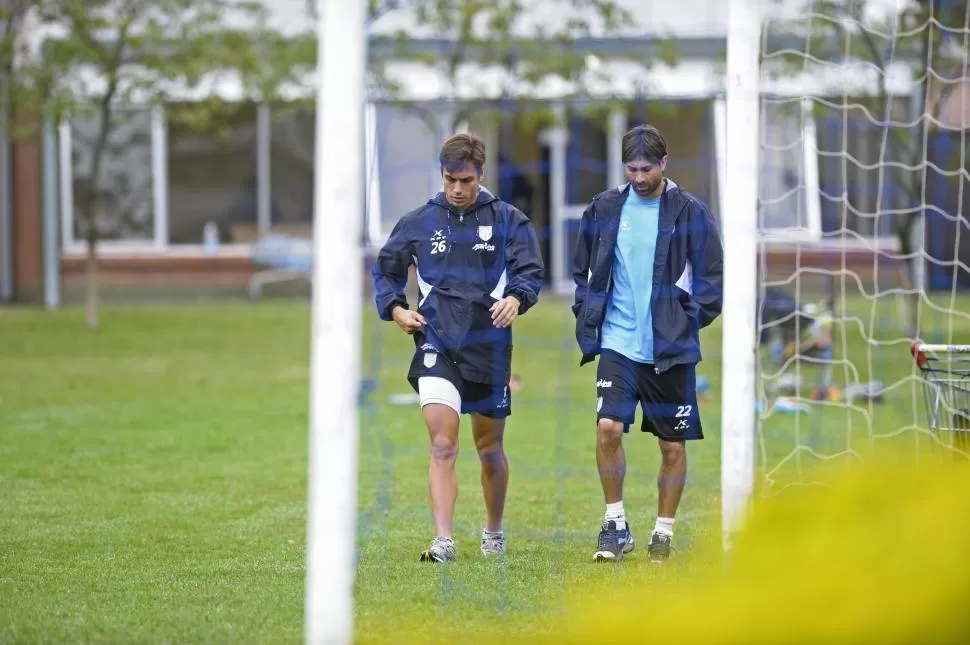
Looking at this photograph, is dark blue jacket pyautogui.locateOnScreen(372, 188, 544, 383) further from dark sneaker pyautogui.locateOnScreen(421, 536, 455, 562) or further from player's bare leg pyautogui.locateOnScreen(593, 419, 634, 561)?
dark sneaker pyautogui.locateOnScreen(421, 536, 455, 562)

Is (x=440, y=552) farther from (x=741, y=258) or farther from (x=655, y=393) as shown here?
(x=741, y=258)

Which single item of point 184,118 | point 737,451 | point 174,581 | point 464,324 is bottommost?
point 174,581

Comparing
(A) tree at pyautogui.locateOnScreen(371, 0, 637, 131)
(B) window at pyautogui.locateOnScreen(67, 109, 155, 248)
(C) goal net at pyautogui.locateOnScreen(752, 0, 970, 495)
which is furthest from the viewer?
(B) window at pyautogui.locateOnScreen(67, 109, 155, 248)

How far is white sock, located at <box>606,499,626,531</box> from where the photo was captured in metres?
6.62

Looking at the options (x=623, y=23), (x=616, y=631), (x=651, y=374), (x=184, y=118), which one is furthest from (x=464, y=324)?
(x=184, y=118)

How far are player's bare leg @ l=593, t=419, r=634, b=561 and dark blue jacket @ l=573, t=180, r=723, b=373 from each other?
364mm

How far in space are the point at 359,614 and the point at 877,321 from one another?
1318 centimetres

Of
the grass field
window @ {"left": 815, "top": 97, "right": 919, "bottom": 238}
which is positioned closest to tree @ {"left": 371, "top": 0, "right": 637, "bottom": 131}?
the grass field

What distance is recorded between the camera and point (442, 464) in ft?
21.6

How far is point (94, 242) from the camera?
63.0 ft

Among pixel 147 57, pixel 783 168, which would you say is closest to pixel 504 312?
pixel 147 57

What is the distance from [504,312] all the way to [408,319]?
43 cm

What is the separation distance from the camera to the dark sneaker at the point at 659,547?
661cm

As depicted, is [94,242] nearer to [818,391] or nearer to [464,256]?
[818,391]
